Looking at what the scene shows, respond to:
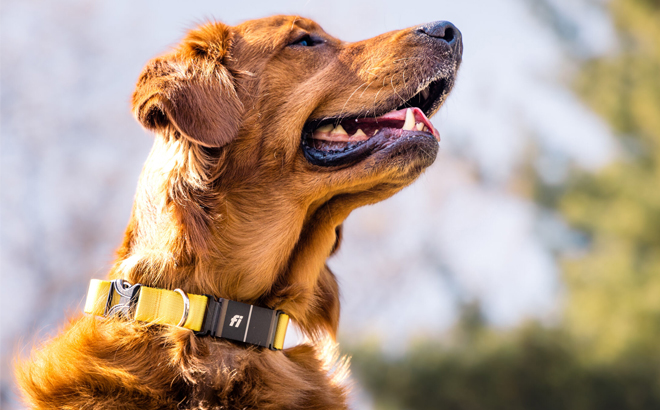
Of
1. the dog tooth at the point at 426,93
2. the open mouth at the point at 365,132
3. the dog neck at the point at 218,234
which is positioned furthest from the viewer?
the dog tooth at the point at 426,93

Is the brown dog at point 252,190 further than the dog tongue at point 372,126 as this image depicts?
No

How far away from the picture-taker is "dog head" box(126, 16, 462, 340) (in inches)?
111

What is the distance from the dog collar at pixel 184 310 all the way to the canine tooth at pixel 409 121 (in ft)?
3.82

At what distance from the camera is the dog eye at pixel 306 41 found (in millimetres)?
3346

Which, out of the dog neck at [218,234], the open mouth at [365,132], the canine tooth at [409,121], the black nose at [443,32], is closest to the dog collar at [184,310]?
the dog neck at [218,234]

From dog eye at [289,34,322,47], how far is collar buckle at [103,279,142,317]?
1600 millimetres

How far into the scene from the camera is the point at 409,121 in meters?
3.07

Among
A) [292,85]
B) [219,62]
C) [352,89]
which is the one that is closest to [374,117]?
[352,89]

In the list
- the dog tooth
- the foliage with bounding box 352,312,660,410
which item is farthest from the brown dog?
the foliage with bounding box 352,312,660,410

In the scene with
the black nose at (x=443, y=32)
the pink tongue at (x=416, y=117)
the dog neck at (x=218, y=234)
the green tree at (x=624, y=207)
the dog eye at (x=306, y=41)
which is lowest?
the dog neck at (x=218, y=234)

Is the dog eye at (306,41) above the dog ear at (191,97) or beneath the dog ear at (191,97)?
above

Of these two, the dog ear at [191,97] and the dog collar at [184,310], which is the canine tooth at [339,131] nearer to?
the dog ear at [191,97]

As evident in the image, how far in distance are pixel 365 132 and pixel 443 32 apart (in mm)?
687

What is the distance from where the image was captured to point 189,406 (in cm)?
251
